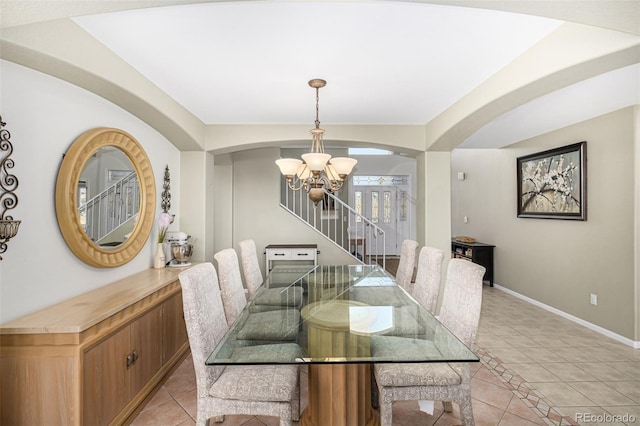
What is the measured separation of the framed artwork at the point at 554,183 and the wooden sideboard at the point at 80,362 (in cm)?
482

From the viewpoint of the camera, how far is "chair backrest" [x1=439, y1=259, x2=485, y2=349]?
5.74ft

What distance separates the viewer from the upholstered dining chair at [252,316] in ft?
5.58

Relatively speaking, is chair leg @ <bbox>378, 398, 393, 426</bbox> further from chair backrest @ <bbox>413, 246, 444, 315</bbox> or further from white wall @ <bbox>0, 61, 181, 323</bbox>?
white wall @ <bbox>0, 61, 181, 323</bbox>

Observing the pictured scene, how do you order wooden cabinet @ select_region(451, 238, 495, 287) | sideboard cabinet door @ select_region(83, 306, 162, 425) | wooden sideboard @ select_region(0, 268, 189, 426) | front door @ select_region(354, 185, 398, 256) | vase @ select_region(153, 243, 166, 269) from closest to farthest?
1. wooden sideboard @ select_region(0, 268, 189, 426)
2. sideboard cabinet door @ select_region(83, 306, 162, 425)
3. vase @ select_region(153, 243, 166, 269)
4. wooden cabinet @ select_region(451, 238, 495, 287)
5. front door @ select_region(354, 185, 398, 256)

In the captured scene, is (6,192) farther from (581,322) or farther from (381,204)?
(381,204)

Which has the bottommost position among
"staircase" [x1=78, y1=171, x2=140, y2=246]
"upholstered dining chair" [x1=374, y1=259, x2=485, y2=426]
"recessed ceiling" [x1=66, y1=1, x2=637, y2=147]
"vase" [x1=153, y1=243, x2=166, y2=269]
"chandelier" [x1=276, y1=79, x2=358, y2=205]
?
"upholstered dining chair" [x1=374, y1=259, x2=485, y2=426]

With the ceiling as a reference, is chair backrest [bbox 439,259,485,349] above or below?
below

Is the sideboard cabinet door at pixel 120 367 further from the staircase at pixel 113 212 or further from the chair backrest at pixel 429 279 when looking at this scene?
the chair backrest at pixel 429 279

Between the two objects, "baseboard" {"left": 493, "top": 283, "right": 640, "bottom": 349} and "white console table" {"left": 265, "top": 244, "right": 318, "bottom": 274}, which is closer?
"baseboard" {"left": 493, "top": 283, "right": 640, "bottom": 349}

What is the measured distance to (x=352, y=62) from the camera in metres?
2.22

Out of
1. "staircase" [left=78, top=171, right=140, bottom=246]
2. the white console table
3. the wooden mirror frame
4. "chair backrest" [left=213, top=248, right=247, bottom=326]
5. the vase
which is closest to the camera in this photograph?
the wooden mirror frame

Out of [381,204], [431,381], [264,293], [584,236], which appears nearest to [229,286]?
[264,293]

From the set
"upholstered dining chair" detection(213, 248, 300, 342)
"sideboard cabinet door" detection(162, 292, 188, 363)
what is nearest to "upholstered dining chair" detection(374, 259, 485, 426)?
"upholstered dining chair" detection(213, 248, 300, 342)

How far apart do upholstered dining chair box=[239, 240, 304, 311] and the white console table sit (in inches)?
63.1
